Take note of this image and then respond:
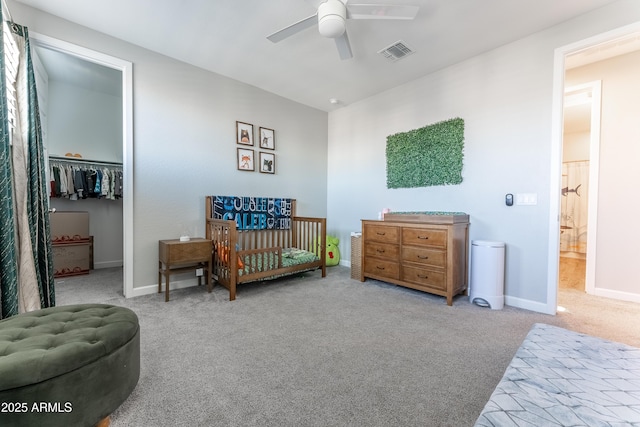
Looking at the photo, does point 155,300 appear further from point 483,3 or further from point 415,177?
point 483,3

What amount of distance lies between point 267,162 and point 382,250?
6.97 ft

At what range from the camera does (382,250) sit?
323 centimetres

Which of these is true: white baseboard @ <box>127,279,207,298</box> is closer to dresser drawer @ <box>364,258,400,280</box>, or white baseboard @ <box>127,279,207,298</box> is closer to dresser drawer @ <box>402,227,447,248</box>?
dresser drawer @ <box>364,258,400,280</box>

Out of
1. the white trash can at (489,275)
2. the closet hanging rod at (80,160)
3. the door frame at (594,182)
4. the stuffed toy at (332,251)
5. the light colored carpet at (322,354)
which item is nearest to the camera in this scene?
the light colored carpet at (322,354)

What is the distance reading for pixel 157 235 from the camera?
3.00 m

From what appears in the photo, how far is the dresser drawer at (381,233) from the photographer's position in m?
3.09

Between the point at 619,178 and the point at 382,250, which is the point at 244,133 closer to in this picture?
the point at 382,250

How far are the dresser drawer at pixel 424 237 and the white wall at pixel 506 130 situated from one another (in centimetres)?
58

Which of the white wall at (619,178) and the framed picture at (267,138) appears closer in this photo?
the white wall at (619,178)

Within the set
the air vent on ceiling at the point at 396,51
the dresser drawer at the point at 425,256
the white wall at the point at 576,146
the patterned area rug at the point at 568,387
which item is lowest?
the patterned area rug at the point at 568,387

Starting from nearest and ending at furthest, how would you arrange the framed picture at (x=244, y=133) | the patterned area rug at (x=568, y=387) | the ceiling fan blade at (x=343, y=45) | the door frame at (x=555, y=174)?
the patterned area rug at (x=568, y=387) → the ceiling fan blade at (x=343, y=45) → the door frame at (x=555, y=174) → the framed picture at (x=244, y=133)

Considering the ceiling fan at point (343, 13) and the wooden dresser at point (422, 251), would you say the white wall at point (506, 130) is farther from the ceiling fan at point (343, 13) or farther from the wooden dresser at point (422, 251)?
the ceiling fan at point (343, 13)

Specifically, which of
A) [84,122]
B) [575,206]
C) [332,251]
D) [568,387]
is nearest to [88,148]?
[84,122]

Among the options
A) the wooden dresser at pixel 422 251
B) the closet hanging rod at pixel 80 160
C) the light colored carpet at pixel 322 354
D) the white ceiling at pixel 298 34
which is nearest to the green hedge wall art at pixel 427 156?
the wooden dresser at pixel 422 251
